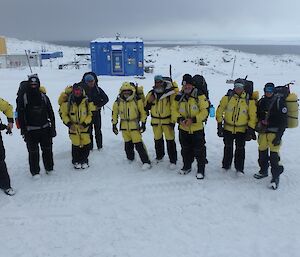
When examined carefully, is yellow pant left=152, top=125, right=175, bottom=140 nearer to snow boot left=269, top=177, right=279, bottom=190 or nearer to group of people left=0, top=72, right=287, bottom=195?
group of people left=0, top=72, right=287, bottom=195

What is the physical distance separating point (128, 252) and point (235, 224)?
1.72m

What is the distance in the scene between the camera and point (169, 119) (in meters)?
7.09

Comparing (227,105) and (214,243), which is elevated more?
(227,105)

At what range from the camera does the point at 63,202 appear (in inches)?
235

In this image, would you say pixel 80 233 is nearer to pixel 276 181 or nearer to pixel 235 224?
pixel 235 224

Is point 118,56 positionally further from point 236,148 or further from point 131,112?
point 236,148

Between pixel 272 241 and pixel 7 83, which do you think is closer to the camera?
pixel 272 241

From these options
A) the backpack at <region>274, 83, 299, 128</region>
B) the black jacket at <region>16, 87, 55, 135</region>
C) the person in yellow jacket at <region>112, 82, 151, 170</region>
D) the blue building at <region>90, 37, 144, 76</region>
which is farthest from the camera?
the blue building at <region>90, 37, 144, 76</region>

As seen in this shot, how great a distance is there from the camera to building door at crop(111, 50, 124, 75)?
970 inches

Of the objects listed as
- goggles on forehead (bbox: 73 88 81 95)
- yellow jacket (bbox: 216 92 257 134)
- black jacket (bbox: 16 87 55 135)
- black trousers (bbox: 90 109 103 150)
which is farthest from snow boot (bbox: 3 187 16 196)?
yellow jacket (bbox: 216 92 257 134)

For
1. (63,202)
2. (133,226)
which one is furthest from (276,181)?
(63,202)

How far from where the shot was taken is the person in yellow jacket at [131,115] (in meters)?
7.05

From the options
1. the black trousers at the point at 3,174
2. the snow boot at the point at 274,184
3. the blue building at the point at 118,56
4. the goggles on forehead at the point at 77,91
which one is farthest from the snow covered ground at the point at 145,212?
the blue building at the point at 118,56

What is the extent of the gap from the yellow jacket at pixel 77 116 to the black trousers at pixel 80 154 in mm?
267
